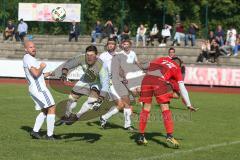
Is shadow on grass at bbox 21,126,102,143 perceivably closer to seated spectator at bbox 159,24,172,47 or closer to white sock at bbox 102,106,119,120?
white sock at bbox 102,106,119,120

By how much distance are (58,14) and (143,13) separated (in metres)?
10.6

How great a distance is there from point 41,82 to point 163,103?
2486 mm

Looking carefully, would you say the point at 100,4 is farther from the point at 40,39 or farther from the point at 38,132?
the point at 38,132

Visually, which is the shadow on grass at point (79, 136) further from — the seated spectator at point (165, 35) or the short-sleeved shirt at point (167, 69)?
the seated spectator at point (165, 35)

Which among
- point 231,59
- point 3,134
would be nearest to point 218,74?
point 231,59

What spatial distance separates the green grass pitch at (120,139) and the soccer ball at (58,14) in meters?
23.9

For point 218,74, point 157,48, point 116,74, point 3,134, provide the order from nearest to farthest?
point 3,134
point 116,74
point 218,74
point 157,48

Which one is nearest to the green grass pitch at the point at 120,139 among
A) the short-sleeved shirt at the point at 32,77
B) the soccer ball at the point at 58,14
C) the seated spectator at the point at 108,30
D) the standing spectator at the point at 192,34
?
the short-sleeved shirt at the point at 32,77

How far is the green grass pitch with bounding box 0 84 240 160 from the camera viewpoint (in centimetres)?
1088

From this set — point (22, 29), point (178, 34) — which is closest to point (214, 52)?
point (178, 34)

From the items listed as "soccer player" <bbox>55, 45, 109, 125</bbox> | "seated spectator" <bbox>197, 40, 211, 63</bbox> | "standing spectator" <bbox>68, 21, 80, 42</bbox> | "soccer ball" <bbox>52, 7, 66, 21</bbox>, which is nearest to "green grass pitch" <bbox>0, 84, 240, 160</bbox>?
"soccer player" <bbox>55, 45, 109, 125</bbox>

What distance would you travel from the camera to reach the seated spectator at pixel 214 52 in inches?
1401

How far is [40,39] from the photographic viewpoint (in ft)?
144

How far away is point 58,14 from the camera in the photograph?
4297 cm
